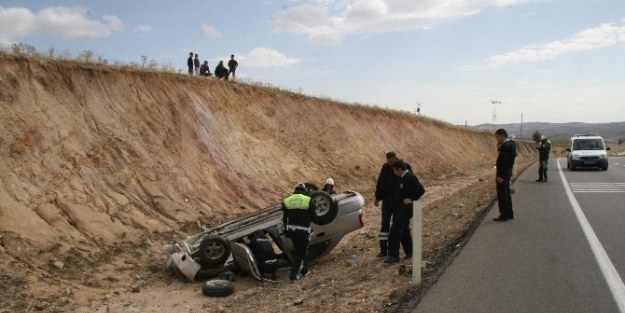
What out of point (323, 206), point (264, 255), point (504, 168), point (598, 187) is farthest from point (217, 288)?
point (598, 187)

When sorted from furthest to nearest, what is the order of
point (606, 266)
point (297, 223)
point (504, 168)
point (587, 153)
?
point (587, 153) → point (504, 168) → point (297, 223) → point (606, 266)

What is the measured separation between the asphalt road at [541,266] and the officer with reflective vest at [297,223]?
251 centimetres

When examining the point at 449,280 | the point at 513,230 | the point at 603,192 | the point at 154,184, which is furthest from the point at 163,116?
the point at 603,192

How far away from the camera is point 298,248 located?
9258 millimetres

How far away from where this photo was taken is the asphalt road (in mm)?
5961

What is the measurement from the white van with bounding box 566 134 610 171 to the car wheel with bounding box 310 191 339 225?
2053 centimetres

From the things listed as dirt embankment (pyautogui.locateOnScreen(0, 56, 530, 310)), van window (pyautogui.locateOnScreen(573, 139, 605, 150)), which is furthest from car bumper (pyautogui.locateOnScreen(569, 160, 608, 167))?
dirt embankment (pyautogui.locateOnScreen(0, 56, 530, 310))

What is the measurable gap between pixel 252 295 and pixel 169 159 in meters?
7.57

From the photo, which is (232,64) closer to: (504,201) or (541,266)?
(504,201)

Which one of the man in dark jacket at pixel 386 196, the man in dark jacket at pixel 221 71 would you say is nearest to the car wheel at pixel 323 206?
the man in dark jacket at pixel 386 196

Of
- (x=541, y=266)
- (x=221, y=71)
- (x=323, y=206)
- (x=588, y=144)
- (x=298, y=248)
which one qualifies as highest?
(x=221, y=71)

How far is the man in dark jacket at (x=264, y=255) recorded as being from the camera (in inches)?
375

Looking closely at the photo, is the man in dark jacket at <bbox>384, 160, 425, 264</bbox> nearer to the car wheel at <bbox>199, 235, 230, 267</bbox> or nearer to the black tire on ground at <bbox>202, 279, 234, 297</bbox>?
the black tire on ground at <bbox>202, 279, 234, 297</bbox>

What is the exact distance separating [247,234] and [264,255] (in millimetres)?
485
